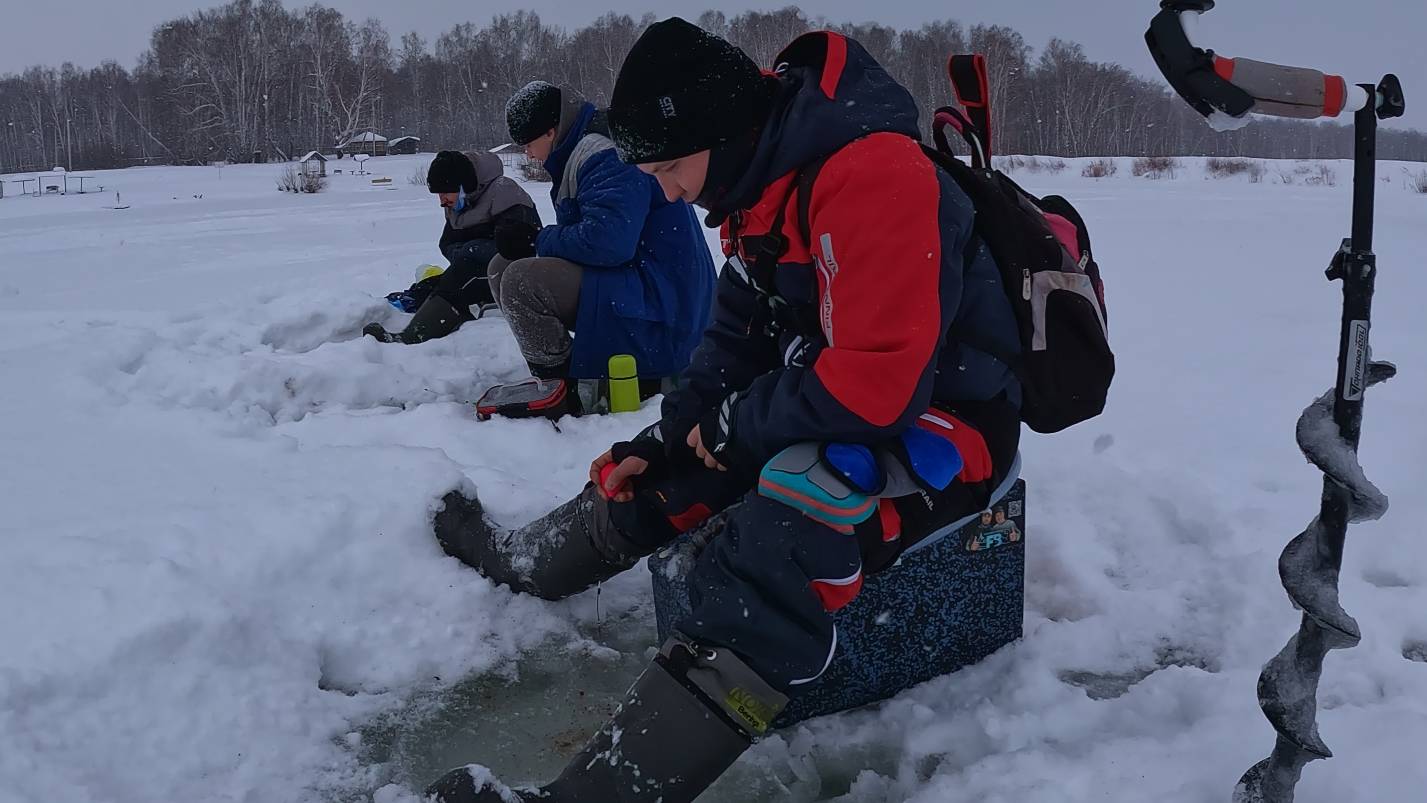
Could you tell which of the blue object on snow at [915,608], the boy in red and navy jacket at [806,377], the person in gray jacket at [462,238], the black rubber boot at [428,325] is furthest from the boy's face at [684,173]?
the black rubber boot at [428,325]

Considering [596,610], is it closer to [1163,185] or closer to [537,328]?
[537,328]

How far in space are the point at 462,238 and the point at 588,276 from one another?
2.04m

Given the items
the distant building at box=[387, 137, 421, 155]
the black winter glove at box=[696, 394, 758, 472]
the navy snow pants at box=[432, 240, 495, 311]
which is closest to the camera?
the black winter glove at box=[696, 394, 758, 472]

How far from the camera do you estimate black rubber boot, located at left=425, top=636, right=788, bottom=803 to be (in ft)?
4.27

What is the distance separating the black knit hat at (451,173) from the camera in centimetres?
484

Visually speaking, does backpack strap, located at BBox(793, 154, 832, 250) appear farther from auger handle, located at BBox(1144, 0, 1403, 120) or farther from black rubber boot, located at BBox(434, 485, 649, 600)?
black rubber boot, located at BBox(434, 485, 649, 600)

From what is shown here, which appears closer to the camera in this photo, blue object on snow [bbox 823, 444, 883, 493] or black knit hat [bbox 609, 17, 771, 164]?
blue object on snow [bbox 823, 444, 883, 493]

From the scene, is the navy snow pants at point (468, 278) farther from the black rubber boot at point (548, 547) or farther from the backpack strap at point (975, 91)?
the backpack strap at point (975, 91)

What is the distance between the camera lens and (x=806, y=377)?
4.68 feet

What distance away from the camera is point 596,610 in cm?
210

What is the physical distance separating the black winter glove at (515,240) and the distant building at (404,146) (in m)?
41.6

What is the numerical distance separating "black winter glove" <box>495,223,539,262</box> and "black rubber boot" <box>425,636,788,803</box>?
253cm

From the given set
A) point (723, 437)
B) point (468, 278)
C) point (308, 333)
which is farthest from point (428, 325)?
point (723, 437)

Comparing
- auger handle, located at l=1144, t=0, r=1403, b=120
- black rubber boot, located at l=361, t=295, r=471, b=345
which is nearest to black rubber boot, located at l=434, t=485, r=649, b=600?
auger handle, located at l=1144, t=0, r=1403, b=120
